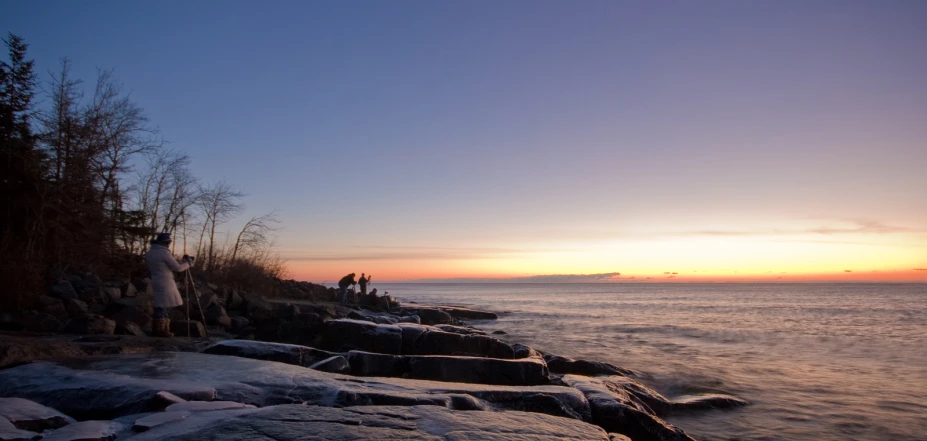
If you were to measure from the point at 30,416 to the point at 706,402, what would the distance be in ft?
31.9

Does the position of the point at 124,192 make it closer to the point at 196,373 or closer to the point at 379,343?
the point at 379,343

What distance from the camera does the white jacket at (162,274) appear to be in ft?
34.0

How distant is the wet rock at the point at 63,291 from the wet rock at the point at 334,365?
7.92 metres

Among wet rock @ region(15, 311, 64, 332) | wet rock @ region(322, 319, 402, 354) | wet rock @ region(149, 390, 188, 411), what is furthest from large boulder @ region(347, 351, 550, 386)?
wet rock @ region(15, 311, 64, 332)

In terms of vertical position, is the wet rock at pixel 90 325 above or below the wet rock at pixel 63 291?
below

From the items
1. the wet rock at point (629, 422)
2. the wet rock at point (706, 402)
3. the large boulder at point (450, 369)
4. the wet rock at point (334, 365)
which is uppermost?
the wet rock at point (334, 365)

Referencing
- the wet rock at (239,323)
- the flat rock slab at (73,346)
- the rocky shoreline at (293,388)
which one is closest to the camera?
the rocky shoreline at (293,388)

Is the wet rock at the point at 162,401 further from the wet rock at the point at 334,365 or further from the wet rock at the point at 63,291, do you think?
the wet rock at the point at 63,291

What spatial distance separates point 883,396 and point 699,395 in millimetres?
3669

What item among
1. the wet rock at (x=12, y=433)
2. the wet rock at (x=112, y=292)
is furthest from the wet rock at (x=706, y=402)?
the wet rock at (x=112, y=292)

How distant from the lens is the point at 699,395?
10.6m

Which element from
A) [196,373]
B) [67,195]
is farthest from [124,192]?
[196,373]

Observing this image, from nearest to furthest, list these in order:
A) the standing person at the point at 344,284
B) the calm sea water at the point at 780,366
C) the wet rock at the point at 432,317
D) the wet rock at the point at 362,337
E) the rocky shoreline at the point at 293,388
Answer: the rocky shoreline at the point at 293,388
the calm sea water at the point at 780,366
the wet rock at the point at 362,337
the wet rock at the point at 432,317
the standing person at the point at 344,284

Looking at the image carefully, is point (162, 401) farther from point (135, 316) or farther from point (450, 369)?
point (135, 316)
